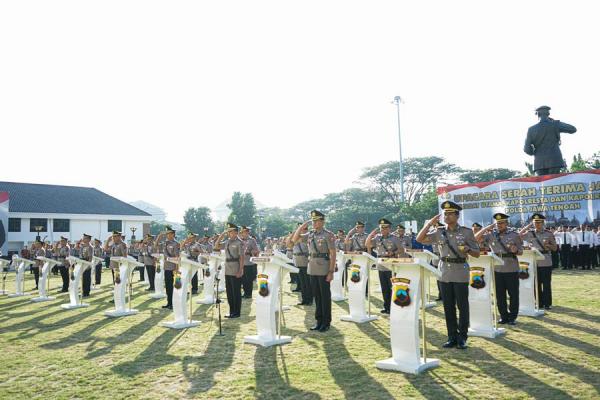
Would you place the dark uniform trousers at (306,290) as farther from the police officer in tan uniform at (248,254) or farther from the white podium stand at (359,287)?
the white podium stand at (359,287)

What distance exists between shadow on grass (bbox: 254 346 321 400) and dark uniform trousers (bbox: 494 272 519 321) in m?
4.24

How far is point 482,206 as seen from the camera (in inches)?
875

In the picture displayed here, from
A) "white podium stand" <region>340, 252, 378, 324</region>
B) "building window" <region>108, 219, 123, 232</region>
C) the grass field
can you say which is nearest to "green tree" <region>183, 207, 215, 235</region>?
"building window" <region>108, 219, 123, 232</region>

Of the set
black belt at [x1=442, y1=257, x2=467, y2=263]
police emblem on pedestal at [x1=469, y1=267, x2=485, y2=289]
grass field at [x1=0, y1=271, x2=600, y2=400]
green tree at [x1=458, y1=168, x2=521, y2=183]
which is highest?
green tree at [x1=458, y1=168, x2=521, y2=183]

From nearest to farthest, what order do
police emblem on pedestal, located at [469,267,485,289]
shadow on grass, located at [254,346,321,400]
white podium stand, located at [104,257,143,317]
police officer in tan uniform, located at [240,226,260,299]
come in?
shadow on grass, located at [254,346,321,400] < police emblem on pedestal, located at [469,267,485,289] < white podium stand, located at [104,257,143,317] < police officer in tan uniform, located at [240,226,260,299]

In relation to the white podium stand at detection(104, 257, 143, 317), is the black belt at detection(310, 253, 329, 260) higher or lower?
higher

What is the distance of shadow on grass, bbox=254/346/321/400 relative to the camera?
4762mm

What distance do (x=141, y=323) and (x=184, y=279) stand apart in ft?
5.10

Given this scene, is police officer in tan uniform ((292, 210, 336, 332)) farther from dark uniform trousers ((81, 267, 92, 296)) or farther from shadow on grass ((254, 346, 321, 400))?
dark uniform trousers ((81, 267, 92, 296))

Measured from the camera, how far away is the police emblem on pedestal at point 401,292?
5.54m

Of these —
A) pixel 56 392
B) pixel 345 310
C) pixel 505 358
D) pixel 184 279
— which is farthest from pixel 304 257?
pixel 56 392

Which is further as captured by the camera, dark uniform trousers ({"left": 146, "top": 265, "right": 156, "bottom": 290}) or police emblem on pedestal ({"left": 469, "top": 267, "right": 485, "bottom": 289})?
dark uniform trousers ({"left": 146, "top": 265, "right": 156, "bottom": 290})

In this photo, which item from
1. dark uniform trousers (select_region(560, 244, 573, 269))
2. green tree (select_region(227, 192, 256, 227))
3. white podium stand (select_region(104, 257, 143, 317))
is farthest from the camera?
green tree (select_region(227, 192, 256, 227))

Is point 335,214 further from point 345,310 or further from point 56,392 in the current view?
point 56,392
